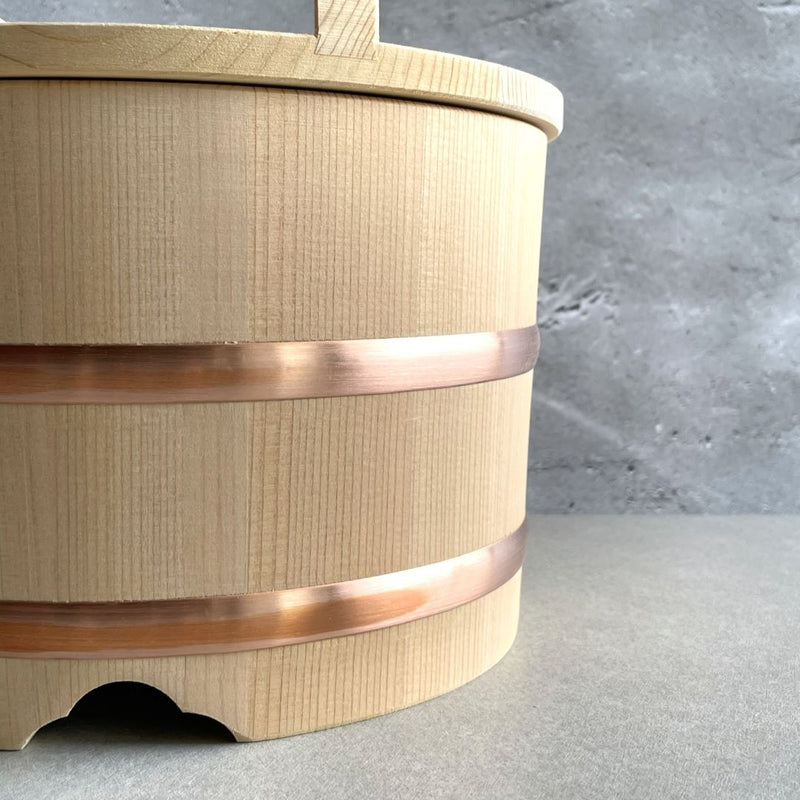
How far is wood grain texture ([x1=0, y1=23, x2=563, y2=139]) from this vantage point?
3.94 feet

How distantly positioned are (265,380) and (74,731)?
1.85 ft

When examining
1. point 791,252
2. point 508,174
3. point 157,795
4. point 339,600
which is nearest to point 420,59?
point 508,174

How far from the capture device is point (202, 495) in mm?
1325

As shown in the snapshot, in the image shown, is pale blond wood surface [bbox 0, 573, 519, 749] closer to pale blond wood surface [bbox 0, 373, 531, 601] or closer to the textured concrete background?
pale blond wood surface [bbox 0, 373, 531, 601]

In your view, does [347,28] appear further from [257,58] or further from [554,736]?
[554,736]

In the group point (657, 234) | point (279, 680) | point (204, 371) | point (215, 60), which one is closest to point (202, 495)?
point (204, 371)

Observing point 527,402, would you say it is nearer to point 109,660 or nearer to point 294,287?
point 294,287

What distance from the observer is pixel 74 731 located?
143cm

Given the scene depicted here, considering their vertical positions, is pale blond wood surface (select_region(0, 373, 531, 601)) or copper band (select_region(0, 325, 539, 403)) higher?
copper band (select_region(0, 325, 539, 403))

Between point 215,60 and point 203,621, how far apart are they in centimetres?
69

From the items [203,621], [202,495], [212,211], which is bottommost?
[203,621]

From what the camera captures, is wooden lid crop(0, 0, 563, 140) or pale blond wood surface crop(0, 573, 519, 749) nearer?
wooden lid crop(0, 0, 563, 140)

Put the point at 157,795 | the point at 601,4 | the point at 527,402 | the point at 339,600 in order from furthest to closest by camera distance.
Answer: the point at 601,4, the point at 527,402, the point at 339,600, the point at 157,795

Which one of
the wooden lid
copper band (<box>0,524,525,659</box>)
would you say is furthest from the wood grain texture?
copper band (<box>0,524,525,659</box>)
